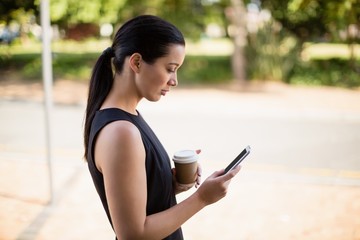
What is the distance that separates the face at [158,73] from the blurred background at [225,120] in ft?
8.98

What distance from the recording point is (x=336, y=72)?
15.0 meters

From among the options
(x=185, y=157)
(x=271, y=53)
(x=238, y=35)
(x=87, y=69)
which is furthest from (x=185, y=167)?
(x=87, y=69)

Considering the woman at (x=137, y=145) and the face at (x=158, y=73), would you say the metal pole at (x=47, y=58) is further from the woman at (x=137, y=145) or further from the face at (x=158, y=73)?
the face at (x=158, y=73)

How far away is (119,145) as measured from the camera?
1.20 metres

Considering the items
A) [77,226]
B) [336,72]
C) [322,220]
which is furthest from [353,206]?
[336,72]

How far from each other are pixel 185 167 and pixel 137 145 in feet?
1.56

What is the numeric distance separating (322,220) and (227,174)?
3.17 m

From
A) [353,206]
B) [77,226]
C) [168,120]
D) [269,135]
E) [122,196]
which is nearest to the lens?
[122,196]

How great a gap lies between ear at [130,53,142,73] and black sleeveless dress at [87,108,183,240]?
15 centimetres

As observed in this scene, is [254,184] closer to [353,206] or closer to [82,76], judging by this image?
[353,206]

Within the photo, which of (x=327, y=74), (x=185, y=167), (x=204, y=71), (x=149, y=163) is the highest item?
(x=149, y=163)

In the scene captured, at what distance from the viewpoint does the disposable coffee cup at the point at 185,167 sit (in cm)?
165

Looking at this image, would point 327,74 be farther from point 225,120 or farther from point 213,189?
point 213,189

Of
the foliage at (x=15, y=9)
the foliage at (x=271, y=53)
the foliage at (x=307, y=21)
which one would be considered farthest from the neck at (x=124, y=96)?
the foliage at (x=307, y=21)
